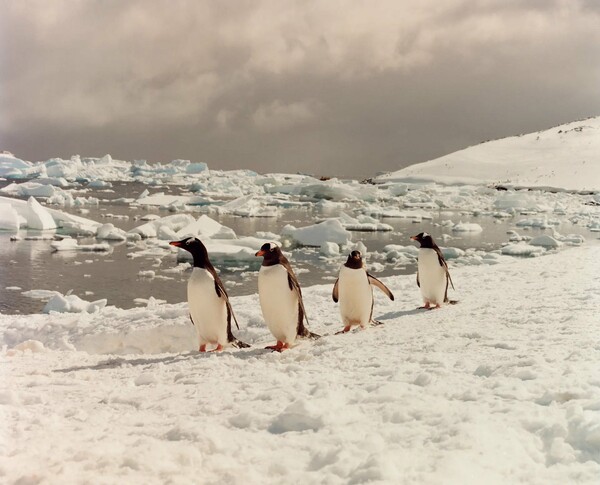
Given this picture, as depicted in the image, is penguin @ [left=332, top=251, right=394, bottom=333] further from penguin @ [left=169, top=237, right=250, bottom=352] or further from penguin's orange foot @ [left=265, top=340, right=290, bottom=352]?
penguin @ [left=169, top=237, right=250, bottom=352]

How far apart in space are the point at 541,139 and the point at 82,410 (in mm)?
72554

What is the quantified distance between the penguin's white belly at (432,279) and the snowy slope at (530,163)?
4777 centimetres

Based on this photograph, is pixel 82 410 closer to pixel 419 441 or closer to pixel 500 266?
pixel 419 441

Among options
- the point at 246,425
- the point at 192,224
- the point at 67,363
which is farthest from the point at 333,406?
the point at 192,224

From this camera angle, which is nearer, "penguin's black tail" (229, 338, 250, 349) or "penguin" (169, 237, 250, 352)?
"penguin" (169, 237, 250, 352)

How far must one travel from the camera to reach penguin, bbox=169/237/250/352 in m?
5.38

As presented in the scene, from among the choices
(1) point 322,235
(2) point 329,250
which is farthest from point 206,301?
(1) point 322,235

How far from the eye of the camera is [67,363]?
5059 mm

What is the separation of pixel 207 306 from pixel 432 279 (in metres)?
3.15

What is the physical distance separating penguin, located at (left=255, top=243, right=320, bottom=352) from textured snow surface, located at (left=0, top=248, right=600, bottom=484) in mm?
266

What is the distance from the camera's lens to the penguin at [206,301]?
538 cm

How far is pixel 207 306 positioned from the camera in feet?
17.7

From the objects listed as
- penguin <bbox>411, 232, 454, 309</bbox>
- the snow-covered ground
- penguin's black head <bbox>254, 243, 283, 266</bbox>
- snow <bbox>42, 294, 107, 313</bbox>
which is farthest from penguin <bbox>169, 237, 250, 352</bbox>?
snow <bbox>42, 294, 107, 313</bbox>

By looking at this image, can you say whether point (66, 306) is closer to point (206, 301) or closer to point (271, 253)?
point (206, 301)
